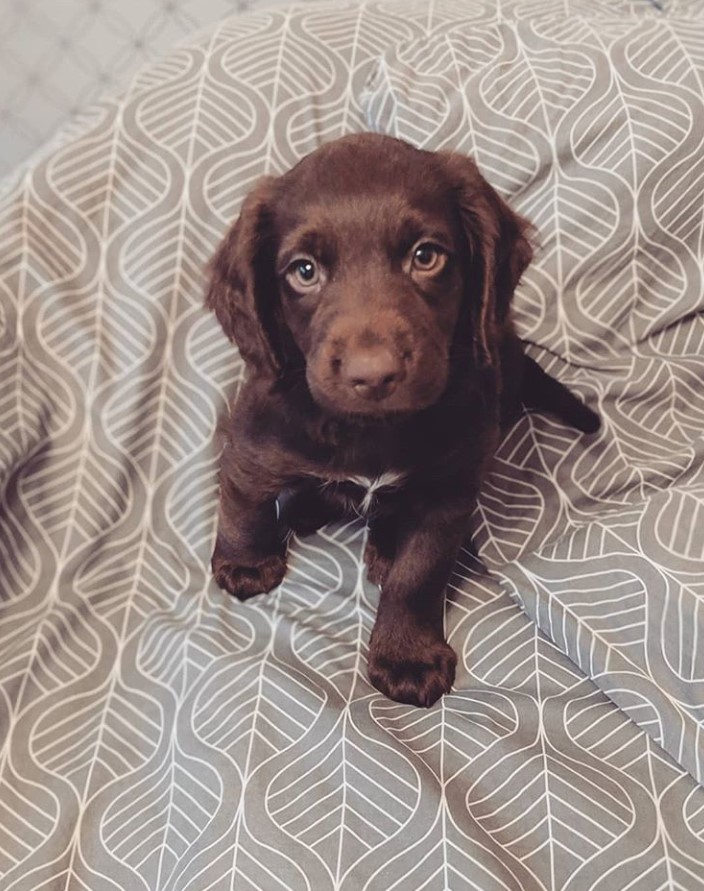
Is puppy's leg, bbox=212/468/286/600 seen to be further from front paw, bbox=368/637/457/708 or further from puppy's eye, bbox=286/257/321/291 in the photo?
puppy's eye, bbox=286/257/321/291

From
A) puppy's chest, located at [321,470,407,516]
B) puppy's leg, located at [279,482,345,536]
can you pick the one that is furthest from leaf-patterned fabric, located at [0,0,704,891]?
puppy's chest, located at [321,470,407,516]

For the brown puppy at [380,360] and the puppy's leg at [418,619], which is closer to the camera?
the brown puppy at [380,360]

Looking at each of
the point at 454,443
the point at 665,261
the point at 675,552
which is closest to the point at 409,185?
the point at 454,443

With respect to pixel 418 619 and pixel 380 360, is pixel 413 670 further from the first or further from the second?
pixel 380 360

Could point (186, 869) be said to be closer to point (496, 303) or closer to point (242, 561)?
point (242, 561)

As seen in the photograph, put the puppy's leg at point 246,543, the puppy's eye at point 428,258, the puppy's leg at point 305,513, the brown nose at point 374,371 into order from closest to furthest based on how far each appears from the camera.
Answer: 1. the brown nose at point 374,371
2. the puppy's eye at point 428,258
3. the puppy's leg at point 246,543
4. the puppy's leg at point 305,513

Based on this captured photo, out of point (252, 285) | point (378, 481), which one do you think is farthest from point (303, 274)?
point (378, 481)

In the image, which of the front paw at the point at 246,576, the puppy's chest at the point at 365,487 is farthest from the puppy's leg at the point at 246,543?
the puppy's chest at the point at 365,487

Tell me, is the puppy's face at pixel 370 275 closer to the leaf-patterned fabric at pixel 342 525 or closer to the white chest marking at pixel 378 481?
the white chest marking at pixel 378 481
